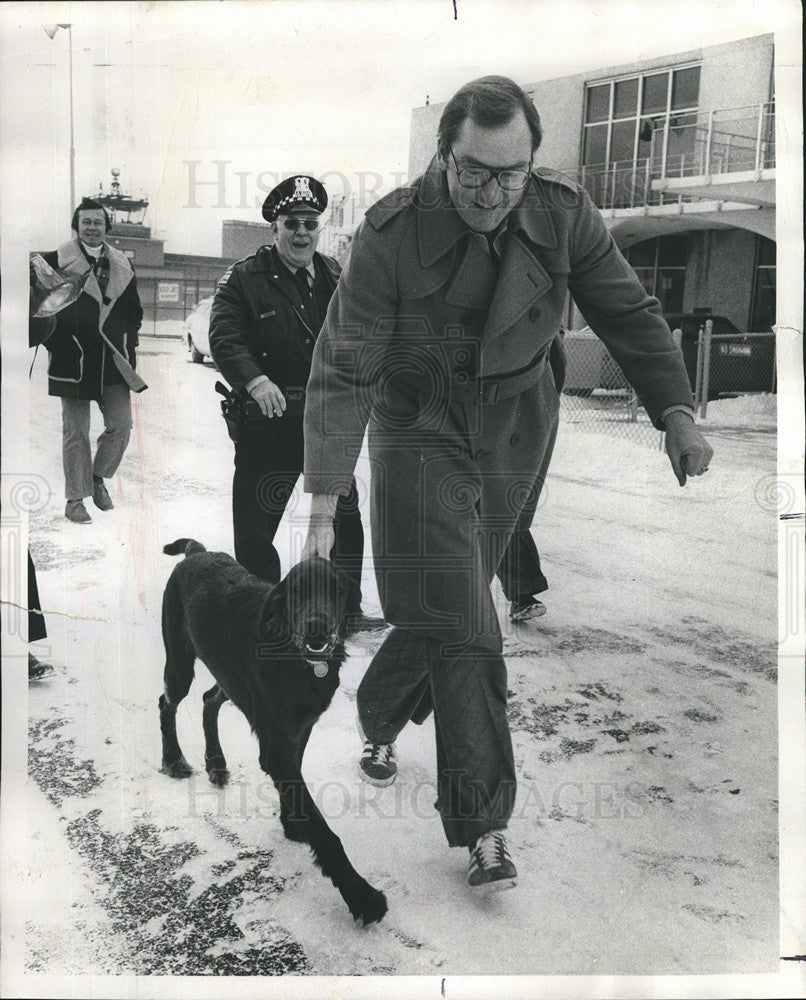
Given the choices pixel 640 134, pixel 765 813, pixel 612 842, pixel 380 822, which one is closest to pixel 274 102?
pixel 640 134

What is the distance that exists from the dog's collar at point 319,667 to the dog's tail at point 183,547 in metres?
0.53

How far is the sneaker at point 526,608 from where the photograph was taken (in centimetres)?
284

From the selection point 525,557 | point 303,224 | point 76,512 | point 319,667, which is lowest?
point 319,667

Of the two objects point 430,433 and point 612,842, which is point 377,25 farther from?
point 612,842

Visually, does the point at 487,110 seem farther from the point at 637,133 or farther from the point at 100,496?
the point at 100,496

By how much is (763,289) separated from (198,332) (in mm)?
1783

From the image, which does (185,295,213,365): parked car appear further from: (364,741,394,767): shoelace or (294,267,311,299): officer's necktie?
(364,741,394,767): shoelace

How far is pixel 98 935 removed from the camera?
2676mm

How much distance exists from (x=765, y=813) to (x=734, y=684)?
40cm

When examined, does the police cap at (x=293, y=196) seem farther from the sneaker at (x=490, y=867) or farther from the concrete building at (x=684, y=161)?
the sneaker at (x=490, y=867)

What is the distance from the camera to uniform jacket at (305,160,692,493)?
95.3 inches

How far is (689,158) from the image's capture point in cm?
299

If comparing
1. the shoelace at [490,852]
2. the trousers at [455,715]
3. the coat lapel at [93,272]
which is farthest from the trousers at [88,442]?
the shoelace at [490,852]

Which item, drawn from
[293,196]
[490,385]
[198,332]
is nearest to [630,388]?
[490,385]
